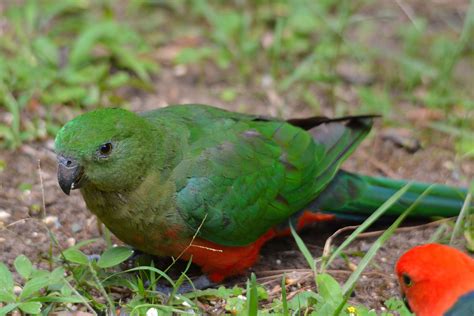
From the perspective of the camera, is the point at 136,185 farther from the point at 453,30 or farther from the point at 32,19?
the point at 453,30

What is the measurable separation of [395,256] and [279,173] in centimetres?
84

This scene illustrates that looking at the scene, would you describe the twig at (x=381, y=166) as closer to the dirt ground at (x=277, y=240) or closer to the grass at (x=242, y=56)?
the dirt ground at (x=277, y=240)

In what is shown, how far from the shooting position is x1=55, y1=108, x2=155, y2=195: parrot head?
374 cm

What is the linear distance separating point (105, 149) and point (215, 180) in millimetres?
597

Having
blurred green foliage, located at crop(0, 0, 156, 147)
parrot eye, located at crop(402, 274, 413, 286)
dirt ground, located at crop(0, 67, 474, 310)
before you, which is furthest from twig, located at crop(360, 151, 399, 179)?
blurred green foliage, located at crop(0, 0, 156, 147)

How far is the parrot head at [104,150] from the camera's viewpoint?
3.74m

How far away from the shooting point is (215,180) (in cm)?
408

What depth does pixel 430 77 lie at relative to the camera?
617 cm

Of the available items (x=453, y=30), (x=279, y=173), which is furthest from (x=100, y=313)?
(x=453, y=30)

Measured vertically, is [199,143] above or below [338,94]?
above

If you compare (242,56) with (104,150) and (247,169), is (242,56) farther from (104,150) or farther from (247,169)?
(104,150)

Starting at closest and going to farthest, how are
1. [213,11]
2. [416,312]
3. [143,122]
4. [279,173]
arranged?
1. [416,312]
2. [143,122]
3. [279,173]
4. [213,11]

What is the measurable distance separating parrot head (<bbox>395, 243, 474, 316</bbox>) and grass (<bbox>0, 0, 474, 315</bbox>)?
5.64 ft

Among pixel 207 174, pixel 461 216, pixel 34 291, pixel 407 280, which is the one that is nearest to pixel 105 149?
pixel 207 174
